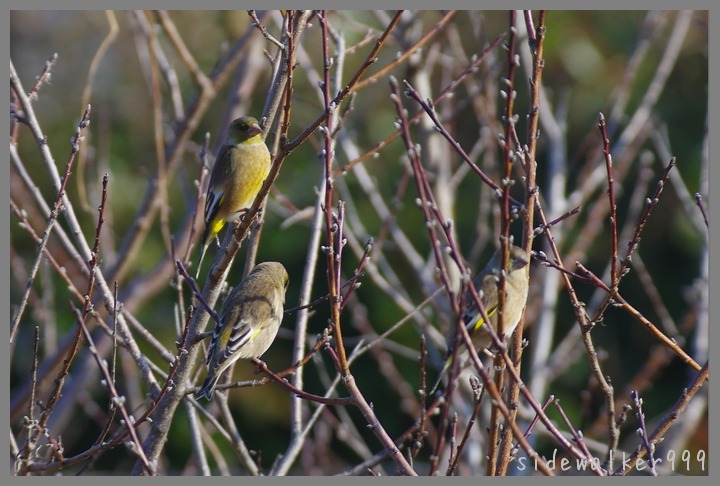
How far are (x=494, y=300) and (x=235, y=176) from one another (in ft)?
5.94

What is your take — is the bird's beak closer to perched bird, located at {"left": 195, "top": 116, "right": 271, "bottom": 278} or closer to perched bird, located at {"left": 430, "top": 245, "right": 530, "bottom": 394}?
perched bird, located at {"left": 195, "top": 116, "right": 271, "bottom": 278}

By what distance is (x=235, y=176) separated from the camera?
17.1 feet

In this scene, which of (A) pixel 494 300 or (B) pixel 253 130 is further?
(B) pixel 253 130

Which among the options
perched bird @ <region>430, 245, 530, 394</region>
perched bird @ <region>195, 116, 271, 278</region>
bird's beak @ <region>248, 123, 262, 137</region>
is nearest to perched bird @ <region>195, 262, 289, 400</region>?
perched bird @ <region>195, 116, 271, 278</region>

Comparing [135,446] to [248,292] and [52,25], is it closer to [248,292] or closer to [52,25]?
[248,292]

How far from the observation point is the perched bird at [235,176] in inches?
202

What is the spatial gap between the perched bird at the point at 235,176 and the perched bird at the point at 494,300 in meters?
1.50

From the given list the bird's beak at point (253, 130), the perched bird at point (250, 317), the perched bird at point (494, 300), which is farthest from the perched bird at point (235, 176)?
the perched bird at point (494, 300)

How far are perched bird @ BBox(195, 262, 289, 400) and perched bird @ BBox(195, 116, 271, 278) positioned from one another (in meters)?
0.56

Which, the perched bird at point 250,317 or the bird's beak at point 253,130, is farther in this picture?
the bird's beak at point 253,130

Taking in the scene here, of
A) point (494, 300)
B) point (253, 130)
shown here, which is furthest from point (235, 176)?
point (494, 300)

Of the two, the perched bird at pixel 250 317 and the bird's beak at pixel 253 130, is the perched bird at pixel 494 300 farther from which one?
the bird's beak at pixel 253 130

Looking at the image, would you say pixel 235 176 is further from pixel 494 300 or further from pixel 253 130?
pixel 494 300

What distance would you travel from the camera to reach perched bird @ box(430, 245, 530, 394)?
349 centimetres
